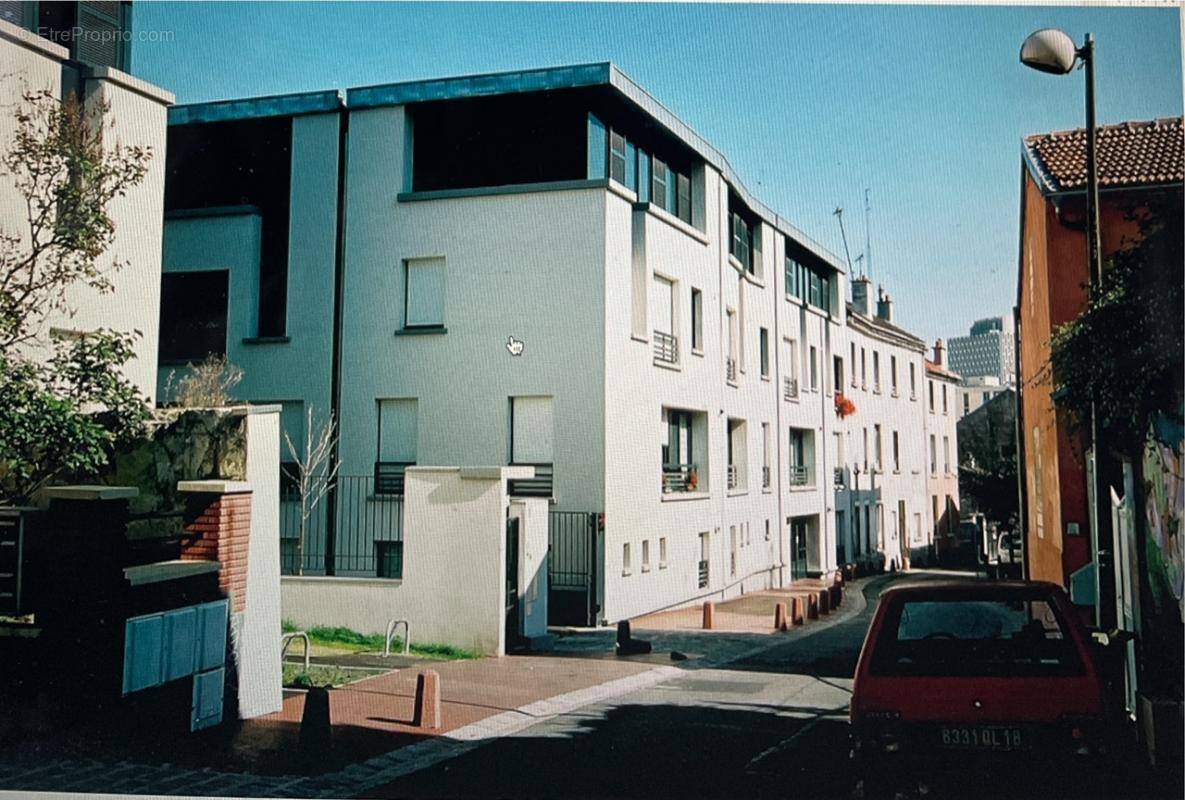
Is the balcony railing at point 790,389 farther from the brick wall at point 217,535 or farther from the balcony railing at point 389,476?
the brick wall at point 217,535

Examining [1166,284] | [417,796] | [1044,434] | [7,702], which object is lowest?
[417,796]

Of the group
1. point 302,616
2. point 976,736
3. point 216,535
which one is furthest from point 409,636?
point 976,736

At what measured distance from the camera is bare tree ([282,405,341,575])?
7.88 meters

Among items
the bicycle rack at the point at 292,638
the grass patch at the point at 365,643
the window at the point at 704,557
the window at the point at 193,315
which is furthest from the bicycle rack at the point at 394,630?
the window at the point at 704,557

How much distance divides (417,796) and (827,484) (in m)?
7.42

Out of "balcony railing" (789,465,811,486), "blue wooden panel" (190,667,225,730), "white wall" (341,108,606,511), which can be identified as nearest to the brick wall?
"blue wooden panel" (190,667,225,730)

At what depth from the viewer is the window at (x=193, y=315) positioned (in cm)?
689

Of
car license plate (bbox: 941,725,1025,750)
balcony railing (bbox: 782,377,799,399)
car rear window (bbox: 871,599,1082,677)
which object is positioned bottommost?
car license plate (bbox: 941,725,1025,750)

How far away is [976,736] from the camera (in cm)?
412

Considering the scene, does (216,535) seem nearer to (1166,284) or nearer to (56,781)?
(56,781)

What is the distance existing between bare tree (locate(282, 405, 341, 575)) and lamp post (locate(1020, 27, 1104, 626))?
5612 millimetres

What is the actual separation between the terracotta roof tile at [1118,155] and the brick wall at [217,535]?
5.27m

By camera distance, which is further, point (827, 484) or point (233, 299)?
point (827, 484)

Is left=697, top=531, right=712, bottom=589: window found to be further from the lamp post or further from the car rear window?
the car rear window
